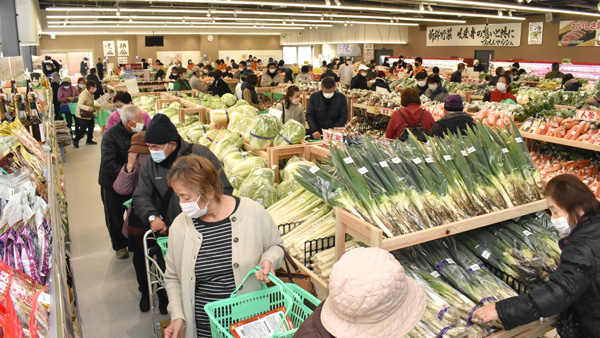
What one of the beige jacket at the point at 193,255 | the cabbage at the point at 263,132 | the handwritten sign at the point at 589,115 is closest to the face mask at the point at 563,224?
the beige jacket at the point at 193,255

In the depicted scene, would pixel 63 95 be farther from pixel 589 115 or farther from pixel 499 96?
pixel 589 115

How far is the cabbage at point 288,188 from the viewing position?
357cm

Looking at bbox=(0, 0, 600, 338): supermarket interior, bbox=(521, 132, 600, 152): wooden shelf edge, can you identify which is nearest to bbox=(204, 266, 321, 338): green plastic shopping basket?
bbox=(0, 0, 600, 338): supermarket interior

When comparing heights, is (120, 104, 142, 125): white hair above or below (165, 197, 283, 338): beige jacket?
above

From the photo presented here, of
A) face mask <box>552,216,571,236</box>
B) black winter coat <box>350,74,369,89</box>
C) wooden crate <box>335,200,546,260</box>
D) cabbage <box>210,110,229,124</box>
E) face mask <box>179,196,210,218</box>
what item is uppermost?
black winter coat <box>350,74,369,89</box>

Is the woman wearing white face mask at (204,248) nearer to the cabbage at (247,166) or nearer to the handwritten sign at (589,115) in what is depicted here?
the cabbage at (247,166)

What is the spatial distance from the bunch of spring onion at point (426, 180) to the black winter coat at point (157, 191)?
833 millimetres

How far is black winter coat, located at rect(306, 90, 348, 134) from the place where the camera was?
21.1 ft

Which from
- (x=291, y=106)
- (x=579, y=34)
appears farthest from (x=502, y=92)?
(x=579, y=34)

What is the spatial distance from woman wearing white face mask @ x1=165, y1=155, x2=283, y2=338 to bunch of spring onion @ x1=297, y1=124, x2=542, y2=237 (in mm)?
502

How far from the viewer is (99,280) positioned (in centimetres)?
467

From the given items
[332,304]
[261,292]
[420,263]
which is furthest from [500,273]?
[332,304]

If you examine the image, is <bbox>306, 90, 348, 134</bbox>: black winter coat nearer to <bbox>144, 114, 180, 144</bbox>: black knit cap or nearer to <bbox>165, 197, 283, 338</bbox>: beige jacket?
<bbox>144, 114, 180, 144</bbox>: black knit cap

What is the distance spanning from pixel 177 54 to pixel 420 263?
30542mm
